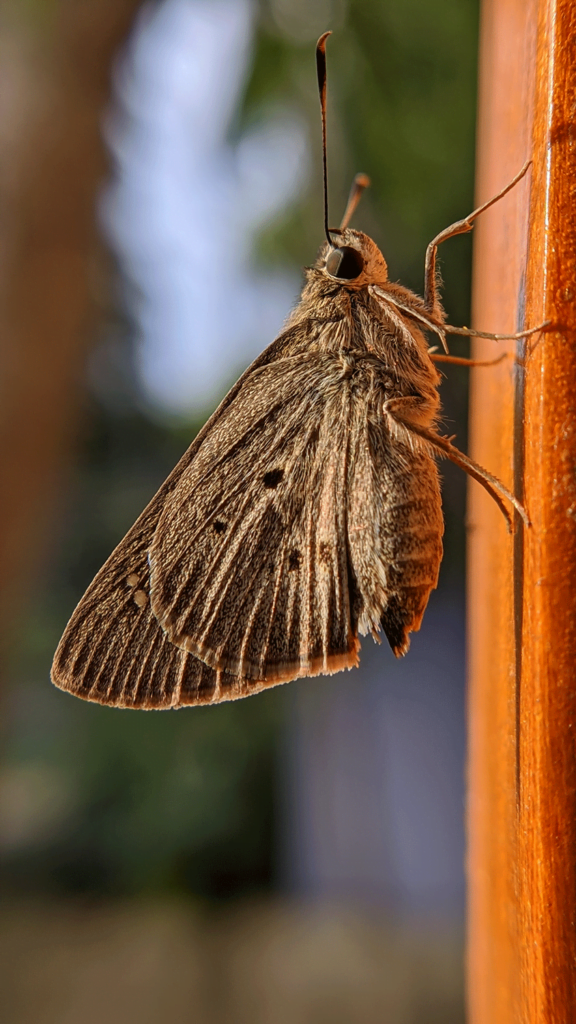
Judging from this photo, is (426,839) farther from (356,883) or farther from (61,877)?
(61,877)

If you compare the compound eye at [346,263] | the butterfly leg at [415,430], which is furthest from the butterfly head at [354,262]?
the butterfly leg at [415,430]

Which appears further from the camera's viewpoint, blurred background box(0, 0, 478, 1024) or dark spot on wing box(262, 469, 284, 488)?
blurred background box(0, 0, 478, 1024)

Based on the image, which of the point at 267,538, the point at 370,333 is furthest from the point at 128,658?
the point at 370,333

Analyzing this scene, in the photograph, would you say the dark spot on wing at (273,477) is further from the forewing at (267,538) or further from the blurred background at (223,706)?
the blurred background at (223,706)

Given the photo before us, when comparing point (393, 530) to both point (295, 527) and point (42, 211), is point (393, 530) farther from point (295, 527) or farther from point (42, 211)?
point (42, 211)

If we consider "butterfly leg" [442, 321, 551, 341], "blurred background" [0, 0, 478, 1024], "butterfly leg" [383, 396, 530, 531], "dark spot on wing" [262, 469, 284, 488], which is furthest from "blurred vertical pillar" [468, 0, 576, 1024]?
"blurred background" [0, 0, 478, 1024]

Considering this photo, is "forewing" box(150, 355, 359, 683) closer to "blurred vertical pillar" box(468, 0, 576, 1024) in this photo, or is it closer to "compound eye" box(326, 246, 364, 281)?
"compound eye" box(326, 246, 364, 281)
